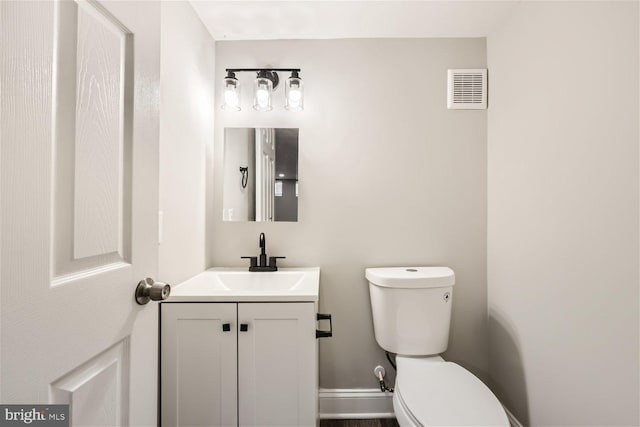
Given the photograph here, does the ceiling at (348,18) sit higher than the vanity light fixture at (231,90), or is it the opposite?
the ceiling at (348,18)

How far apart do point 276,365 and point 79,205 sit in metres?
0.88

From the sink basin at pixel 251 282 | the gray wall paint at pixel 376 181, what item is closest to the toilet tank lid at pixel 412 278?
the gray wall paint at pixel 376 181

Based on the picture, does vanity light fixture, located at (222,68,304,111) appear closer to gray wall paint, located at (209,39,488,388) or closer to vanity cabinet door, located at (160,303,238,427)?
gray wall paint, located at (209,39,488,388)

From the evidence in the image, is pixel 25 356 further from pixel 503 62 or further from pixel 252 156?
pixel 503 62

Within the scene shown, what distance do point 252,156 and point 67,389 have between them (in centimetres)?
136

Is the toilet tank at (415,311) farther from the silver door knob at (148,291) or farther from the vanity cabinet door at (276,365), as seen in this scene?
the silver door knob at (148,291)

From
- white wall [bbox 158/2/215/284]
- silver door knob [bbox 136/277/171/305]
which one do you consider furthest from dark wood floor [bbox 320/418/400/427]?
silver door knob [bbox 136/277/171/305]

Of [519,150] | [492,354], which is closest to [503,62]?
[519,150]

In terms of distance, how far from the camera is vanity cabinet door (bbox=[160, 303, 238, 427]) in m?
1.14

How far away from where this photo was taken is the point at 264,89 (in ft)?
5.37

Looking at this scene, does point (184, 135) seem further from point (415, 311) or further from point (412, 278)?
point (415, 311)

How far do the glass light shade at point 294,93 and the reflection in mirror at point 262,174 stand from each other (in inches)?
5.4

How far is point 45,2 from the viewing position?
1.46 feet

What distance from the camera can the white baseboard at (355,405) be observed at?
5.50 feet
